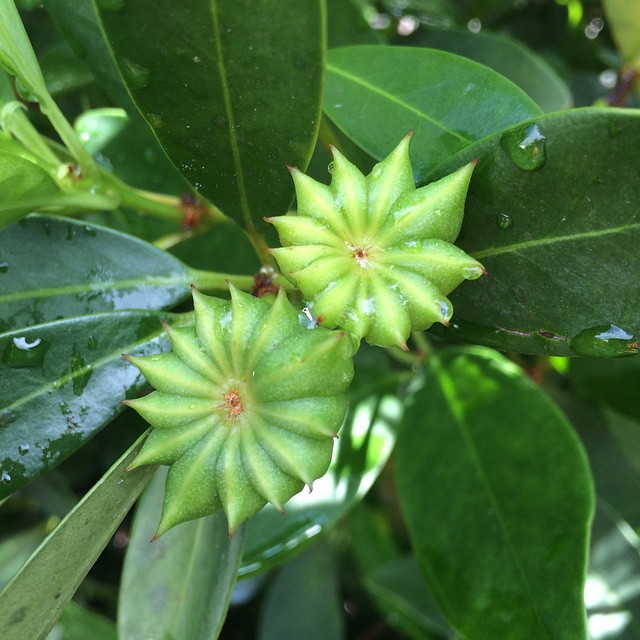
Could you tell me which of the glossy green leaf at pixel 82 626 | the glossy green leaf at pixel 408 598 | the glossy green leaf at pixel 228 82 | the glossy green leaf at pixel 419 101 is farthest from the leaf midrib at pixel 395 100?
the glossy green leaf at pixel 82 626

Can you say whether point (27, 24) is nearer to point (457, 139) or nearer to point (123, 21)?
point (123, 21)

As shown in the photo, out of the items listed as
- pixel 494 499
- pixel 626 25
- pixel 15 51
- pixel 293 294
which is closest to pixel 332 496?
pixel 494 499

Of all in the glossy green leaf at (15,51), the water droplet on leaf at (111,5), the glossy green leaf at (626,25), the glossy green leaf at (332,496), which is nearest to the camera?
the water droplet on leaf at (111,5)

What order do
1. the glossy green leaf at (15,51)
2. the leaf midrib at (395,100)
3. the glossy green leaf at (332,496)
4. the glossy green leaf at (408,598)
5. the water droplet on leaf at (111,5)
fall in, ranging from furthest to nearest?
the glossy green leaf at (408,598) → the glossy green leaf at (332,496) → the leaf midrib at (395,100) → the glossy green leaf at (15,51) → the water droplet on leaf at (111,5)

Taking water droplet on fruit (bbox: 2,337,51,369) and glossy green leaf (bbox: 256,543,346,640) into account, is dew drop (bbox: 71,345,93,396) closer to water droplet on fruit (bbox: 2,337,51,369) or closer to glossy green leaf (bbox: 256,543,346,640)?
water droplet on fruit (bbox: 2,337,51,369)

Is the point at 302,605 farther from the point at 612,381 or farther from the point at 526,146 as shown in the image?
the point at 526,146

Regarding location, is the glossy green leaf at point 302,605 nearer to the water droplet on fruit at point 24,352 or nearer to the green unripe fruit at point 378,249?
the water droplet on fruit at point 24,352
